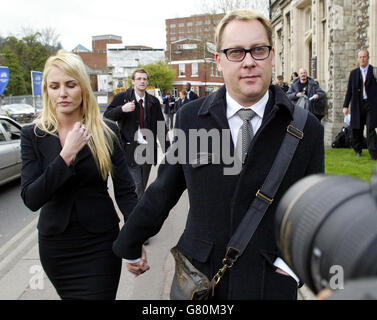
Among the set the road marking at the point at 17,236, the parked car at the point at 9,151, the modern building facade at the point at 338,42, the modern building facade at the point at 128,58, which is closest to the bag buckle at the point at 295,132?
the road marking at the point at 17,236

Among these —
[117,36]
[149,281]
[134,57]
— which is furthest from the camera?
[117,36]

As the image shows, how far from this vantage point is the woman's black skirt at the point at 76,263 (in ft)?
8.56

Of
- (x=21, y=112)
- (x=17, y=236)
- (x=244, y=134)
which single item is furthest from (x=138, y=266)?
(x=21, y=112)

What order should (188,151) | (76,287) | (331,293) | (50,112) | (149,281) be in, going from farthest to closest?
1. (149,281)
2. (50,112)
3. (76,287)
4. (188,151)
5. (331,293)

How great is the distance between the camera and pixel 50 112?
9.30 ft

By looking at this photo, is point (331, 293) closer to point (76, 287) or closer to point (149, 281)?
point (76, 287)

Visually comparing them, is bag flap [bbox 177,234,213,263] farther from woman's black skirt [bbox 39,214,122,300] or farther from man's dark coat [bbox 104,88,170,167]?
man's dark coat [bbox 104,88,170,167]

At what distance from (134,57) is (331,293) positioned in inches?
3765

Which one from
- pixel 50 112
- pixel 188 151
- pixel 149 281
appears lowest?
pixel 149 281

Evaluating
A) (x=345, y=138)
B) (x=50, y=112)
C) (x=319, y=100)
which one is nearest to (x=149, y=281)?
(x=50, y=112)

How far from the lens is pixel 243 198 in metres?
1.94

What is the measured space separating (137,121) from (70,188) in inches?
142

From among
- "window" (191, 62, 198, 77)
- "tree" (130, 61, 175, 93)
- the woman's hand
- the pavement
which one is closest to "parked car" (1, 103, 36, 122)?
the pavement

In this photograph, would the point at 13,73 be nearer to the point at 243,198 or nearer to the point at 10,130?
the point at 10,130
